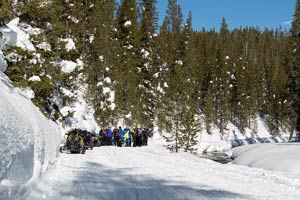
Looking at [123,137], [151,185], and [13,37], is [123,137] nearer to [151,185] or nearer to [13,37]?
[13,37]

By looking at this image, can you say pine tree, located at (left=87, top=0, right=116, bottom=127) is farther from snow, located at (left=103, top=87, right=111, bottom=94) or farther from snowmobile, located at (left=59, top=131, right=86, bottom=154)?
snowmobile, located at (left=59, top=131, right=86, bottom=154)

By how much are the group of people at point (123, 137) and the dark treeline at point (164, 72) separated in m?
2.57

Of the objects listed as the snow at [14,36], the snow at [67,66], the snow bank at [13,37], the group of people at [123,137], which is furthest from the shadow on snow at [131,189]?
the group of people at [123,137]

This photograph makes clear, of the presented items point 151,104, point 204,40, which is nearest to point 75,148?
point 151,104

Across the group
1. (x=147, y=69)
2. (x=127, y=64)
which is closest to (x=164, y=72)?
(x=147, y=69)

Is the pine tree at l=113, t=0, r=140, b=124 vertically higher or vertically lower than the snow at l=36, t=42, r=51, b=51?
higher

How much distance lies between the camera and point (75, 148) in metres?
19.6

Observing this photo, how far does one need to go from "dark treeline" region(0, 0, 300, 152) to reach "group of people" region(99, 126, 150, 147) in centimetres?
257

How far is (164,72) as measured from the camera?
61.7m

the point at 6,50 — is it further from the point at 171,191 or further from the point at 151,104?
the point at 151,104

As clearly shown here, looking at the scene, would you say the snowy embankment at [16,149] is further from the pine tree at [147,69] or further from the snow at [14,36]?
the pine tree at [147,69]

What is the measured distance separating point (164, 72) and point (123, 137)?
32.0 m

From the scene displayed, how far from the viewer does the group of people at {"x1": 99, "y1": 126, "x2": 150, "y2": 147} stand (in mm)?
29953

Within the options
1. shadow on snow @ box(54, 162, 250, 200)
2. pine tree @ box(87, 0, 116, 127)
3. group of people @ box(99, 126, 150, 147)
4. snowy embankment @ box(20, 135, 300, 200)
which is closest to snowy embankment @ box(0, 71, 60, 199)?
snowy embankment @ box(20, 135, 300, 200)
